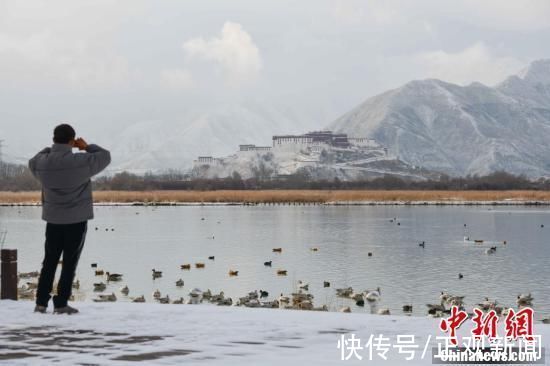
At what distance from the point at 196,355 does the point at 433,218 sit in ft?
278

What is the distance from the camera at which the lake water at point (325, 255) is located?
3559 centimetres

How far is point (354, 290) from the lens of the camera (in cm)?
3478

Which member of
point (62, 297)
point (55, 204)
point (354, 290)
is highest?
point (55, 204)

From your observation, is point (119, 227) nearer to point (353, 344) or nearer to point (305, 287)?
point (305, 287)

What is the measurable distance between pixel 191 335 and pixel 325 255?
40463 mm

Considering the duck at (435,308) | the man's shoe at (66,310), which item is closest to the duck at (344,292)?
the duck at (435,308)

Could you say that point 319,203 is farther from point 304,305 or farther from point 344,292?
point 304,305

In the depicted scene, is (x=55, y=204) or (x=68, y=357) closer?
(x=68, y=357)

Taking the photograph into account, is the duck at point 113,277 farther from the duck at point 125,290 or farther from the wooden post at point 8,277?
the wooden post at point 8,277

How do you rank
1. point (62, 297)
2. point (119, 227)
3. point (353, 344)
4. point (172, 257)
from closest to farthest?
1. point (353, 344)
2. point (62, 297)
3. point (172, 257)
4. point (119, 227)

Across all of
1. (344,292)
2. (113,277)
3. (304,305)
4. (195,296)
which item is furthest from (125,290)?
(304,305)

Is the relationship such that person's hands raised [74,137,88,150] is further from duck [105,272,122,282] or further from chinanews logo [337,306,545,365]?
duck [105,272,122,282]

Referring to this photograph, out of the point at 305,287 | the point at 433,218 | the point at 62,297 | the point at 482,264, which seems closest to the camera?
the point at 62,297

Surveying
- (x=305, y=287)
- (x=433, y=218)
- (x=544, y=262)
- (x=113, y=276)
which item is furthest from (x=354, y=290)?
(x=433, y=218)
